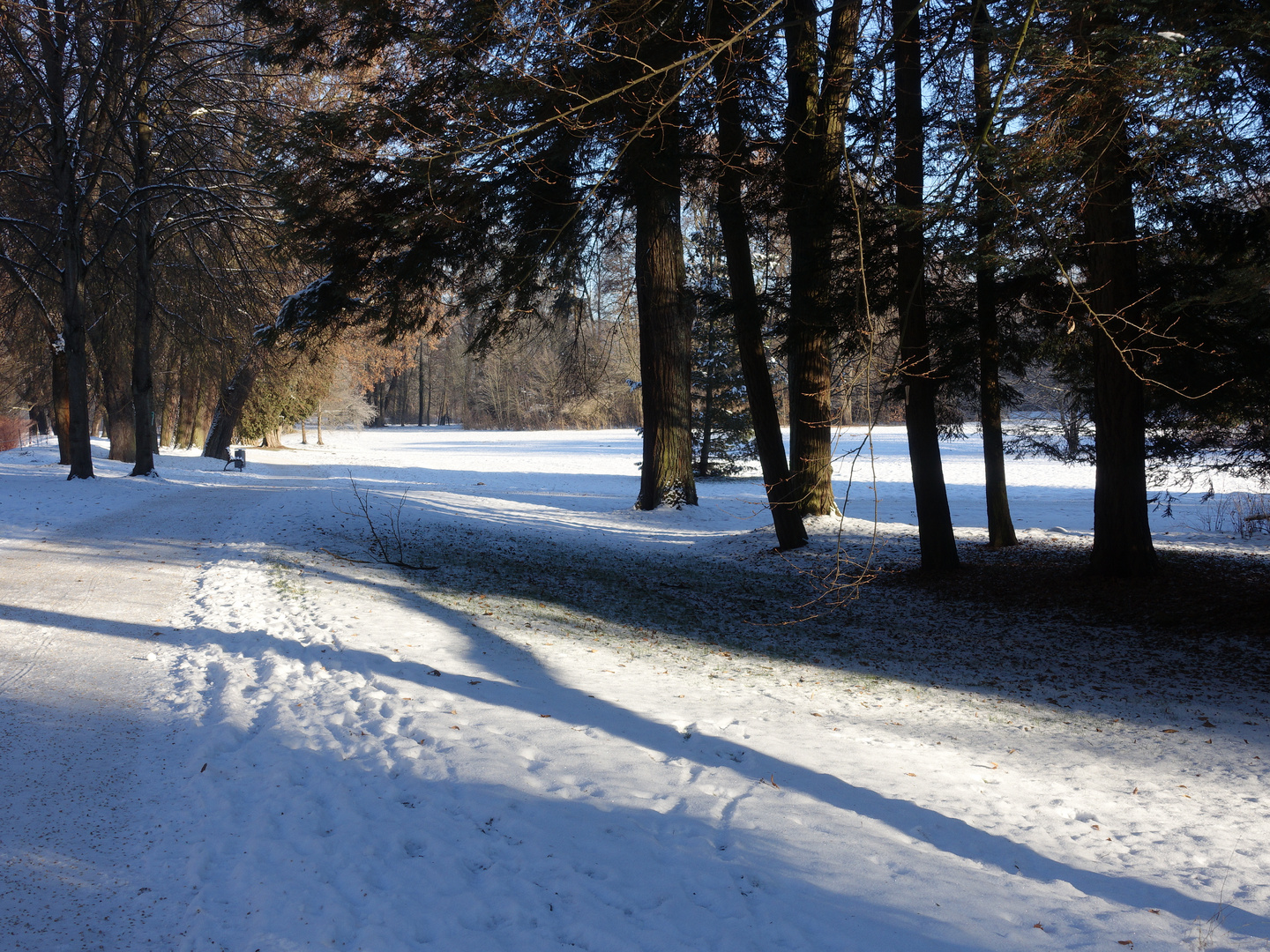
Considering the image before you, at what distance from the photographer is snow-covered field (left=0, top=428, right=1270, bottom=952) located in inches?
127

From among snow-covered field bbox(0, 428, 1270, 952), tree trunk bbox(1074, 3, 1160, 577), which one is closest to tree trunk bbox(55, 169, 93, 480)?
snow-covered field bbox(0, 428, 1270, 952)

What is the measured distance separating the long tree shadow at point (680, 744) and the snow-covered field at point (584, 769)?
2 centimetres

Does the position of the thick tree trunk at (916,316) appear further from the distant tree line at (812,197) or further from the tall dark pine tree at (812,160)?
the tall dark pine tree at (812,160)

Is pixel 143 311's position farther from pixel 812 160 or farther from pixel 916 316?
pixel 916 316

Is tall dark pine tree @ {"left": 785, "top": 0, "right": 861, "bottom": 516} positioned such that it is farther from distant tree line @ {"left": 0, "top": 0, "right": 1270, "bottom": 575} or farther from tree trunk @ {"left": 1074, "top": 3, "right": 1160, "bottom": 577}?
tree trunk @ {"left": 1074, "top": 3, "right": 1160, "bottom": 577}

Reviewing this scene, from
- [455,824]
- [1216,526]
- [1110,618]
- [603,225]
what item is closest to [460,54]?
[603,225]

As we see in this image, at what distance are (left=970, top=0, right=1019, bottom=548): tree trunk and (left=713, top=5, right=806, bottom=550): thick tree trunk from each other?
268 centimetres

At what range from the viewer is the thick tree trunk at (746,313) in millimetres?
9477

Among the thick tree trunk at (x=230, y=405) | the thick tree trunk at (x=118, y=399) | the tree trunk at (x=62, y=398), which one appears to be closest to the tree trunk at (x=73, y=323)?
the tree trunk at (x=62, y=398)

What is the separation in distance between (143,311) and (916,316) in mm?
16315

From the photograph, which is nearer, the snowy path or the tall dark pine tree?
the snowy path

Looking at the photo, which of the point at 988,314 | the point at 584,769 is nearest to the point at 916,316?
the point at 988,314

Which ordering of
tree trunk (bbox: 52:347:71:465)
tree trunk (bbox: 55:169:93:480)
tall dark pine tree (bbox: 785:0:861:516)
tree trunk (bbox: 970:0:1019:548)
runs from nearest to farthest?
tree trunk (bbox: 970:0:1019:548), tall dark pine tree (bbox: 785:0:861:516), tree trunk (bbox: 55:169:93:480), tree trunk (bbox: 52:347:71:465)

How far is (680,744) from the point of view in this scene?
495 centimetres
